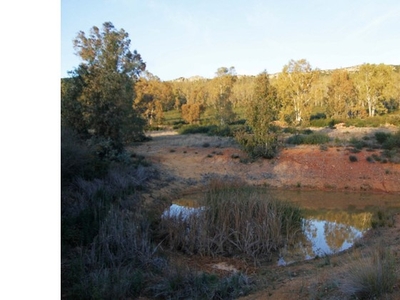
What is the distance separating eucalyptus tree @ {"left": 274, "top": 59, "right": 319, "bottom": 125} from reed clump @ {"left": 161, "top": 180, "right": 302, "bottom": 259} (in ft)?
91.7

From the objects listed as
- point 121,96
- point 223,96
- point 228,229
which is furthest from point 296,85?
point 228,229

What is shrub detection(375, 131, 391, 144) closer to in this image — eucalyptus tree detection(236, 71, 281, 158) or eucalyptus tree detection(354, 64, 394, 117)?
eucalyptus tree detection(236, 71, 281, 158)

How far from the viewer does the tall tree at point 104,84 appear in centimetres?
1544

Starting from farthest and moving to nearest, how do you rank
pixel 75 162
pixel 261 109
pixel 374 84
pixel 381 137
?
pixel 374 84
pixel 381 137
pixel 261 109
pixel 75 162

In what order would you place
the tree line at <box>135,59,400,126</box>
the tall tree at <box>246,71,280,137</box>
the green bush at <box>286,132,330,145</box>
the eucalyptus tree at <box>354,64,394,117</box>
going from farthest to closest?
the eucalyptus tree at <box>354,64,394,117</box>
the tree line at <box>135,59,400,126</box>
the green bush at <box>286,132,330,145</box>
the tall tree at <box>246,71,280,137</box>

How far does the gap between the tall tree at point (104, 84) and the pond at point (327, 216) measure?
4692 mm

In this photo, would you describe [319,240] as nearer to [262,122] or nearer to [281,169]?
[281,169]

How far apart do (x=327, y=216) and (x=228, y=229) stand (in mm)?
5809

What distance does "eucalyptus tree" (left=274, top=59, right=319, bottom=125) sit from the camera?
35.6m

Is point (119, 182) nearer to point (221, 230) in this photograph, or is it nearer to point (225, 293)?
point (221, 230)

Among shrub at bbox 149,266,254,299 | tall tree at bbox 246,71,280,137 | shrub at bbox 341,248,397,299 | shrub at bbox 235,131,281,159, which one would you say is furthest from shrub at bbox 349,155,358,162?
shrub at bbox 341,248,397,299

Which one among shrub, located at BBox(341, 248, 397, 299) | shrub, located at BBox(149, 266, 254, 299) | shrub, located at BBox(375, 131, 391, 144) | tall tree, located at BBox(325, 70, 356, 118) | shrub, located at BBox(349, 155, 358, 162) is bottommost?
shrub, located at BBox(149, 266, 254, 299)

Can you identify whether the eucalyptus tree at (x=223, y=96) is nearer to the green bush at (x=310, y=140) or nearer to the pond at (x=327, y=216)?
the green bush at (x=310, y=140)

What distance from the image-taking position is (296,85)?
119ft
